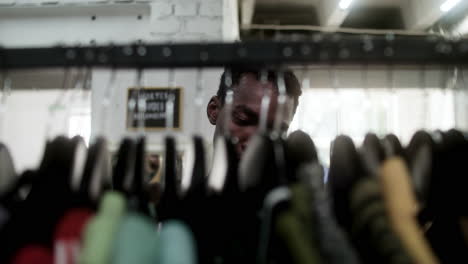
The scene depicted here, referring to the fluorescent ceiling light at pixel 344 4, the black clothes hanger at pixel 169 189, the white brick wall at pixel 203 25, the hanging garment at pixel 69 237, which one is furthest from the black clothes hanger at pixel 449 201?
the white brick wall at pixel 203 25

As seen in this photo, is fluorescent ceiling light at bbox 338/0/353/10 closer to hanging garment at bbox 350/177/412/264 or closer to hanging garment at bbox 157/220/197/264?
hanging garment at bbox 350/177/412/264

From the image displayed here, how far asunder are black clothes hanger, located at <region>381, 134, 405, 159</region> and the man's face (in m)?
0.37

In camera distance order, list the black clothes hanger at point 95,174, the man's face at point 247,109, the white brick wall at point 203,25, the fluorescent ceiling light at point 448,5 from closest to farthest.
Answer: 1. the black clothes hanger at point 95,174
2. the man's face at point 247,109
3. the fluorescent ceiling light at point 448,5
4. the white brick wall at point 203,25

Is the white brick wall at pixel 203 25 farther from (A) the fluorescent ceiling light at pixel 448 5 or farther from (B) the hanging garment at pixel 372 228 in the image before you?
(B) the hanging garment at pixel 372 228

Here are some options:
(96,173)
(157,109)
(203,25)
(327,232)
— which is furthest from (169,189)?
(203,25)

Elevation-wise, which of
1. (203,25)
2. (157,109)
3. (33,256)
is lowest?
(33,256)

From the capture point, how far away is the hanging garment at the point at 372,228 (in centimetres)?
49

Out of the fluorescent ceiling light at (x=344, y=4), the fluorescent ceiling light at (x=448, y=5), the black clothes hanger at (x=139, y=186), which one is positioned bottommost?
the black clothes hanger at (x=139, y=186)

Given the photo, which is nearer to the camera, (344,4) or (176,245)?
(176,245)

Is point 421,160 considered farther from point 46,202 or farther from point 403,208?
point 46,202

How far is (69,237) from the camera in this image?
500 millimetres

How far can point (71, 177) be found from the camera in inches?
23.5

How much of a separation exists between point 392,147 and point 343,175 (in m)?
0.11

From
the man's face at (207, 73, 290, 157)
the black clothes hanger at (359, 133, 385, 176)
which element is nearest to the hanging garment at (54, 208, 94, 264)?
the black clothes hanger at (359, 133, 385, 176)
